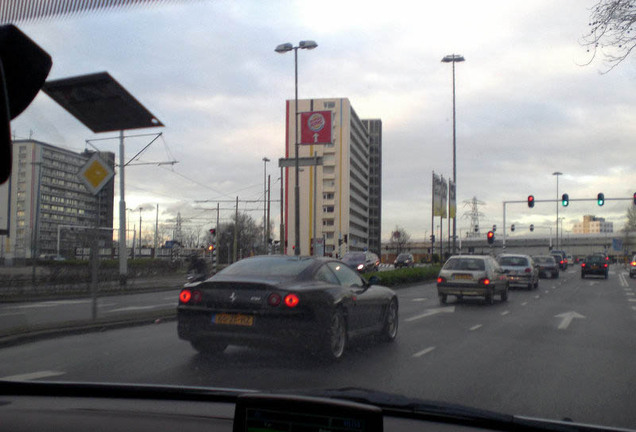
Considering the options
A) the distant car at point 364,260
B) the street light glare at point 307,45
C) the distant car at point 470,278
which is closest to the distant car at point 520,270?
the distant car at point 470,278

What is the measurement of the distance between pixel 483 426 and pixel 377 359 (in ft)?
18.3

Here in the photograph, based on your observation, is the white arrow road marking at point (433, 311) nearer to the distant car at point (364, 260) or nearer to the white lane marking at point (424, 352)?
the white lane marking at point (424, 352)

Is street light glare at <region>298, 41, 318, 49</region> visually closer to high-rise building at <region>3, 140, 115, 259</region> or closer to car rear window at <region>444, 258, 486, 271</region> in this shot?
high-rise building at <region>3, 140, 115, 259</region>

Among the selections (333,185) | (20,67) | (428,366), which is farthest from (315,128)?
(333,185)

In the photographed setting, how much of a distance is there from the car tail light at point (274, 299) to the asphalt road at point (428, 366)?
0.74 m

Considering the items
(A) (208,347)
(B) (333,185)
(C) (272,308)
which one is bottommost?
(A) (208,347)

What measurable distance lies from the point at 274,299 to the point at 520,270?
878 inches

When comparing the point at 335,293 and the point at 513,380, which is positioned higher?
the point at 335,293

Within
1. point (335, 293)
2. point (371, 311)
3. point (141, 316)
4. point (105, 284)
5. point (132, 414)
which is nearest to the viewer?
point (132, 414)

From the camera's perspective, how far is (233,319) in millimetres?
7664

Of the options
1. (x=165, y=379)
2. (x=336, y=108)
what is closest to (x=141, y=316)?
(x=165, y=379)

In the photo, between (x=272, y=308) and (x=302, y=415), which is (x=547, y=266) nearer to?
(x=272, y=308)

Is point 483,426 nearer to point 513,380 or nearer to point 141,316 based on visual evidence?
point 513,380

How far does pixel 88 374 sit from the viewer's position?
6996 millimetres
